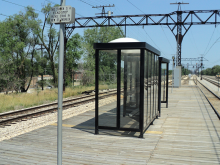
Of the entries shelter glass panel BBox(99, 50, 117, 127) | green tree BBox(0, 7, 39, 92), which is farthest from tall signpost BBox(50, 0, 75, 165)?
green tree BBox(0, 7, 39, 92)

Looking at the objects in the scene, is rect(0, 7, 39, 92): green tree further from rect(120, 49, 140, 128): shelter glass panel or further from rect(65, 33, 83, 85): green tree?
rect(120, 49, 140, 128): shelter glass panel

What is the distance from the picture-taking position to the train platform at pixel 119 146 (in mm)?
5580

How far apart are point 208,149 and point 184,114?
5.50 meters

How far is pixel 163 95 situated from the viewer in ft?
47.9

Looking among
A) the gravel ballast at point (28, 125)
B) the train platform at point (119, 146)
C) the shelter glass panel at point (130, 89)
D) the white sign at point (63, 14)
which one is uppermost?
the white sign at point (63, 14)

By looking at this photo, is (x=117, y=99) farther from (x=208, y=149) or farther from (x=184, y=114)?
(x=184, y=114)

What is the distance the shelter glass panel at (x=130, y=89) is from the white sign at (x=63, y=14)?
12.1 feet

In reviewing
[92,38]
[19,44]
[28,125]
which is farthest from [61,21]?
[92,38]

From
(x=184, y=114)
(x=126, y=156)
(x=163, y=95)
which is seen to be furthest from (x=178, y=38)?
(x=126, y=156)

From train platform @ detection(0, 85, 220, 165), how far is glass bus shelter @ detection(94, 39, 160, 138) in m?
0.42

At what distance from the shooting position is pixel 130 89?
793cm

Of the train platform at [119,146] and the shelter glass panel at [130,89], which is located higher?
the shelter glass panel at [130,89]

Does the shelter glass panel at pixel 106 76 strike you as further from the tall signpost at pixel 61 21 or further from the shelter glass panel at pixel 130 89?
the tall signpost at pixel 61 21

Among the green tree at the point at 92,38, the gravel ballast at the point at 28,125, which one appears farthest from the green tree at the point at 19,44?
the gravel ballast at the point at 28,125
